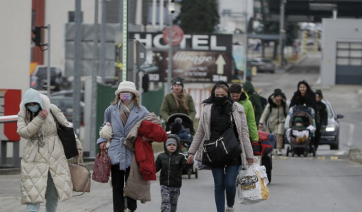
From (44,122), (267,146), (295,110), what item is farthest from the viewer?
(295,110)

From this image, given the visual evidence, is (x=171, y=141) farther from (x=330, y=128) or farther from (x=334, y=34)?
(x=334, y=34)

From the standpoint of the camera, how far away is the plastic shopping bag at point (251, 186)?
10.3 meters

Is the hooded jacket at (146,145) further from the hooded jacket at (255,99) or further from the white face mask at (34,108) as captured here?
the hooded jacket at (255,99)

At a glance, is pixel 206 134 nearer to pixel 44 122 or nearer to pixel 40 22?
pixel 44 122

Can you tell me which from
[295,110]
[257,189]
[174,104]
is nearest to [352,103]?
[295,110]

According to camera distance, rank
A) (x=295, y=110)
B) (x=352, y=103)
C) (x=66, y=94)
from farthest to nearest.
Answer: (x=352, y=103) → (x=66, y=94) → (x=295, y=110)

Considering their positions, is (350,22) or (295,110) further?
(350,22)

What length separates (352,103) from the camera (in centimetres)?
5972

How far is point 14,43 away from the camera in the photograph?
798 inches

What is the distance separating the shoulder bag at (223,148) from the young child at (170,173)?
386 mm

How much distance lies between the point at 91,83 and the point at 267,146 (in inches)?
342

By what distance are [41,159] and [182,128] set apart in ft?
18.1

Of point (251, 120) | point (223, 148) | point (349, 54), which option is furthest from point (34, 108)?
point (349, 54)

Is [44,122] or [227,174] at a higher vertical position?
[44,122]
